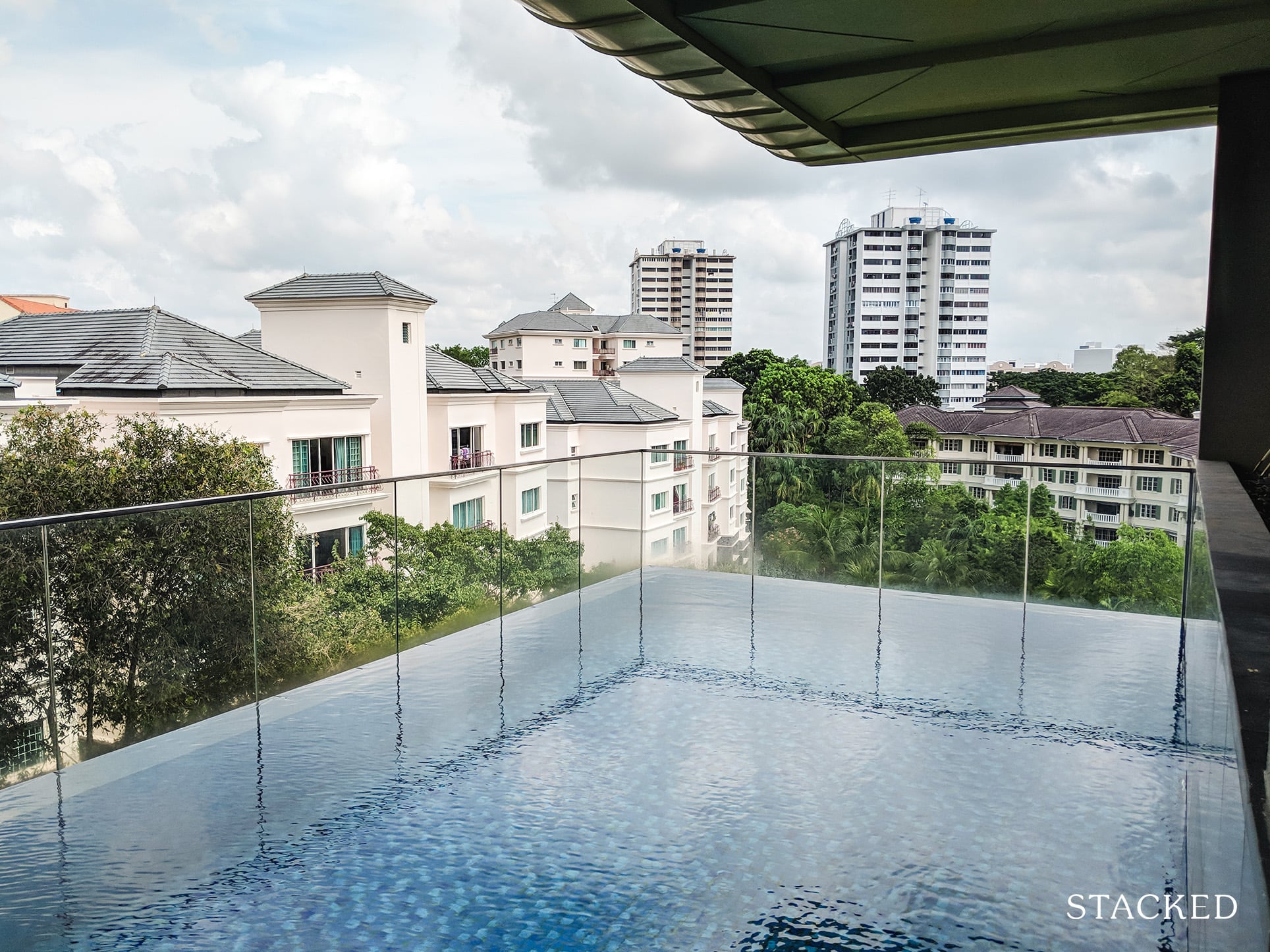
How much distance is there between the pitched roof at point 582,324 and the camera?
56.1m

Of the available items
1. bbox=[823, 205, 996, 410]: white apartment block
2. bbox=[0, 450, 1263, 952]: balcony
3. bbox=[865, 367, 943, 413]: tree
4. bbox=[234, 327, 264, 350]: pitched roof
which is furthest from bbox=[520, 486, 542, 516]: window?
bbox=[823, 205, 996, 410]: white apartment block

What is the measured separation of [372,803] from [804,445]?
3731 cm

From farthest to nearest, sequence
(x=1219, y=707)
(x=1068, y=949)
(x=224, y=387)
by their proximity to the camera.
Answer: (x=224, y=387)
(x=1068, y=949)
(x=1219, y=707)

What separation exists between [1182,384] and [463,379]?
27.9 meters

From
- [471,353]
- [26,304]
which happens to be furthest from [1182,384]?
[26,304]

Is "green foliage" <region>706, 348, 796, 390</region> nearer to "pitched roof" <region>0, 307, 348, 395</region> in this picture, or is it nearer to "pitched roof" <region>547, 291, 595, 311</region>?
"pitched roof" <region>547, 291, 595, 311</region>

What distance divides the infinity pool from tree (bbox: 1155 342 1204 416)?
97.8 ft

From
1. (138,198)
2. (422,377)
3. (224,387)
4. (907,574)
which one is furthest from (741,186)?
(907,574)

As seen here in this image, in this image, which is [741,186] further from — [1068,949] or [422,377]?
[1068,949]

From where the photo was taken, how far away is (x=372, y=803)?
3.45 metres

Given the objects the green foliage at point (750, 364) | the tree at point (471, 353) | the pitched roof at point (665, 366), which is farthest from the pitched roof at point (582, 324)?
the pitched roof at point (665, 366)

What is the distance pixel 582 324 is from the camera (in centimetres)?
5831

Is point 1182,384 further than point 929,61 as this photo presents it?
Yes

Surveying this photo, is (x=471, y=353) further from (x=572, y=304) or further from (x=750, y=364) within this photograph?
(x=750, y=364)
